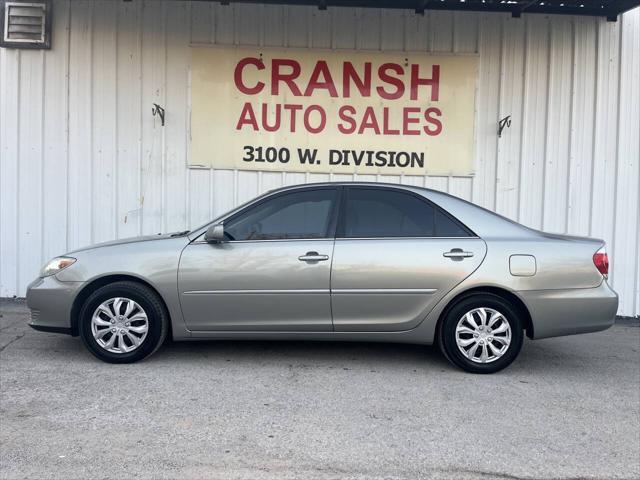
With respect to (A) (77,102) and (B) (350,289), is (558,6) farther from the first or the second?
(A) (77,102)

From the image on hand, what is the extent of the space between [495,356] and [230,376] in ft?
7.43

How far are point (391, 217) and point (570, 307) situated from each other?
5.57ft

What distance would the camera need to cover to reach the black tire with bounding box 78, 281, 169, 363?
218 inches

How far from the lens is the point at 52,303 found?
5637 mm

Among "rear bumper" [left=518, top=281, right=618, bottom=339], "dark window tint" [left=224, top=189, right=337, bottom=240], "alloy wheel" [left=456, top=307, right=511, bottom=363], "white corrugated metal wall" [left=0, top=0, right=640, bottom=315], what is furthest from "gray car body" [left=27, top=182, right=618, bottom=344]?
"white corrugated metal wall" [left=0, top=0, right=640, bottom=315]

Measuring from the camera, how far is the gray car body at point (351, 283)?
550 cm

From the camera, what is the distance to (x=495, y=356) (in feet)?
18.3

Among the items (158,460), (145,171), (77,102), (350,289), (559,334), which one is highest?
(77,102)

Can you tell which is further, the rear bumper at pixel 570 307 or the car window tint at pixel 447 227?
the car window tint at pixel 447 227

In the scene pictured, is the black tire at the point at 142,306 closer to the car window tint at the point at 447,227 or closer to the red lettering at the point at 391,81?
the car window tint at the point at 447,227

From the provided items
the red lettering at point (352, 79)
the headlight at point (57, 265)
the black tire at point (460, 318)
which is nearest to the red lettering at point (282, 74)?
the red lettering at point (352, 79)

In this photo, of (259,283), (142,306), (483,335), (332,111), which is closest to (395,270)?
(483,335)

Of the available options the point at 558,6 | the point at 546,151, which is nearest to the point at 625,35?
the point at 558,6

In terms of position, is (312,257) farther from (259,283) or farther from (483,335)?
(483,335)
